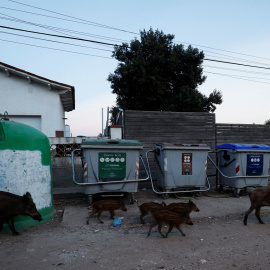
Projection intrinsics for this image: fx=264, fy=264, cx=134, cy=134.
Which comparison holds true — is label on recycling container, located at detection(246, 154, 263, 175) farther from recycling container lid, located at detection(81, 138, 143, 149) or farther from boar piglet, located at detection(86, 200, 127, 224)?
boar piglet, located at detection(86, 200, 127, 224)

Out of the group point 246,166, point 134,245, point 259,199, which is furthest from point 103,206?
point 246,166

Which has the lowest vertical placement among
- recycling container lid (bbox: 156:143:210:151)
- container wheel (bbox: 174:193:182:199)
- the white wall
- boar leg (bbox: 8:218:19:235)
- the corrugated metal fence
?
container wheel (bbox: 174:193:182:199)

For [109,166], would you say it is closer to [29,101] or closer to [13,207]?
[13,207]

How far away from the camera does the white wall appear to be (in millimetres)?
10938

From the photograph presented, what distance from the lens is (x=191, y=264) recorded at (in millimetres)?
3324

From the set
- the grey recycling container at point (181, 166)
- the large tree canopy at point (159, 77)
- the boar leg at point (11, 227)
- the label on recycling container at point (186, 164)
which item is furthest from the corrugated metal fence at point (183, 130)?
the large tree canopy at point (159, 77)

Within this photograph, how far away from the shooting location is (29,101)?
11.1 meters

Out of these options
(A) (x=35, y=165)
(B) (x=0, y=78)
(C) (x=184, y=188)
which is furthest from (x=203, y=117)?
(B) (x=0, y=78)

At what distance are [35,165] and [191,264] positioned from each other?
10.9 ft

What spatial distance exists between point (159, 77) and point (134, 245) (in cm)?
1682

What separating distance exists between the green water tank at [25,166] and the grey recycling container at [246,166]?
15.6 feet

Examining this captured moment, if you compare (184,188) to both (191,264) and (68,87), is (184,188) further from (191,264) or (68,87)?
(68,87)

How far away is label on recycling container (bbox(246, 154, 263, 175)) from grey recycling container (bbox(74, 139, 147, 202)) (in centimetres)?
334

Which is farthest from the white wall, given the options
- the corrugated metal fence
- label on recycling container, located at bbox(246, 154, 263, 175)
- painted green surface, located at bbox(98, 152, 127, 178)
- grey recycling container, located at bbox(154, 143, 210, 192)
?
label on recycling container, located at bbox(246, 154, 263, 175)
